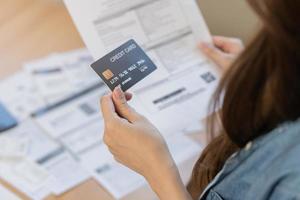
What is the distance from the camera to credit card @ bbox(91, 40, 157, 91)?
26.7 inches

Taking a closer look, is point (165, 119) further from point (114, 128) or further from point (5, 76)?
point (5, 76)

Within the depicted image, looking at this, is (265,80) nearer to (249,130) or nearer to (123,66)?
(249,130)

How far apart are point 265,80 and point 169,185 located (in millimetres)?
221

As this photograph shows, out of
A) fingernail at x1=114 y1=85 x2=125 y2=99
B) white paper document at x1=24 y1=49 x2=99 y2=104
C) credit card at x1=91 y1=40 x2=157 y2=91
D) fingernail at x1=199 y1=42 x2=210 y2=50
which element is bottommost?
fingernail at x1=199 y1=42 x2=210 y2=50

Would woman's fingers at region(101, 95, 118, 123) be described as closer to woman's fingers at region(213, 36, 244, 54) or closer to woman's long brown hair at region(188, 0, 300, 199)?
woman's long brown hair at region(188, 0, 300, 199)

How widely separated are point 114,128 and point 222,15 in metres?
0.43

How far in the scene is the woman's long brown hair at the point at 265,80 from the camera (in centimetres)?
45

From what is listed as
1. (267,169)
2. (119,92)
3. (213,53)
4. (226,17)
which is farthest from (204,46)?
(267,169)

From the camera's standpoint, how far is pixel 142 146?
0.66 metres

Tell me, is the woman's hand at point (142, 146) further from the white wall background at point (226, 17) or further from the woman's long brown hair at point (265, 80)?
the white wall background at point (226, 17)

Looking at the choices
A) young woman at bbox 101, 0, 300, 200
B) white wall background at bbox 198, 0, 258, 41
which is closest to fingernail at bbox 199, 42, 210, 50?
white wall background at bbox 198, 0, 258, 41

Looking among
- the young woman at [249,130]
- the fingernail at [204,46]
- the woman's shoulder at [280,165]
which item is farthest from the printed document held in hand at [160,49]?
the woman's shoulder at [280,165]

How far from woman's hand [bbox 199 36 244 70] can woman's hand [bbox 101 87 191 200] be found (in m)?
0.24

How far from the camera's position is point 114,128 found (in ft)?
2.16
